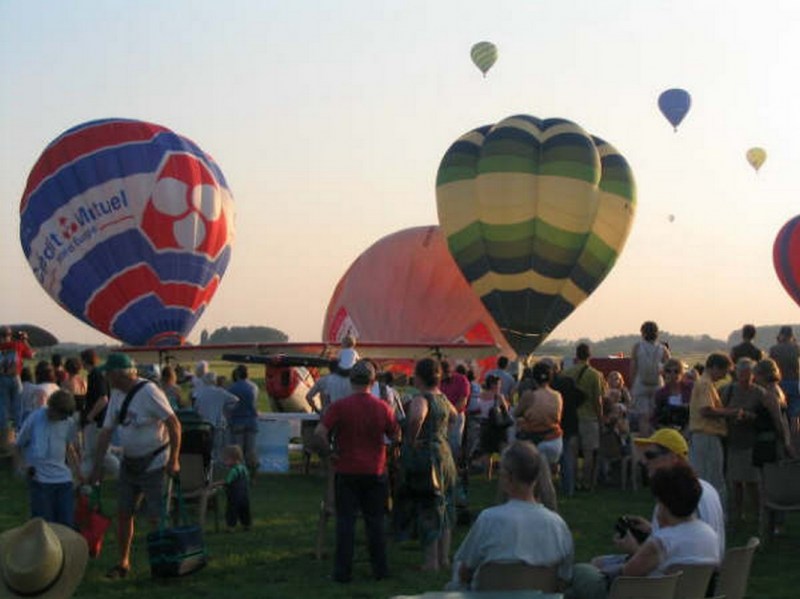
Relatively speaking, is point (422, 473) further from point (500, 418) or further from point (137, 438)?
point (500, 418)

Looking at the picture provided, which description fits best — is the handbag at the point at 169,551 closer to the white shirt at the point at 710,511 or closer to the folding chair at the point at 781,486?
the white shirt at the point at 710,511

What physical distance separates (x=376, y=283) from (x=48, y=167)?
39.5 ft

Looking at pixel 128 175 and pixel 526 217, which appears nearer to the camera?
pixel 128 175

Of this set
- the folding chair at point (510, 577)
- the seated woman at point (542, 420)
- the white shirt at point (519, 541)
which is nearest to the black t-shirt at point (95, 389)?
the seated woman at point (542, 420)

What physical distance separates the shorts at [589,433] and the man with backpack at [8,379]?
7650 mm

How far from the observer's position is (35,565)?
6613mm

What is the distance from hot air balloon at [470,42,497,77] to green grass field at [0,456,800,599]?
28.1m

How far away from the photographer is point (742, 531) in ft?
40.4

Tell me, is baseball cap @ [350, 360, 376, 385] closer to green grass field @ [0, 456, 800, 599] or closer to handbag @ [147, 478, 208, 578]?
green grass field @ [0, 456, 800, 599]

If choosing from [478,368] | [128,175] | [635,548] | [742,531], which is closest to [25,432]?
[635,548]

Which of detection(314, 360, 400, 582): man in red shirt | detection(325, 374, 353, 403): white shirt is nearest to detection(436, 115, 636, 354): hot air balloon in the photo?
detection(325, 374, 353, 403): white shirt

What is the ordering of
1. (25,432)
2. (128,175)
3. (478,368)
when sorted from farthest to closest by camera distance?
(478,368), (128,175), (25,432)

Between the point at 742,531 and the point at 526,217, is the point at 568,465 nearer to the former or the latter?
the point at 742,531

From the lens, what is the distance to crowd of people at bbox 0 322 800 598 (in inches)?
257
